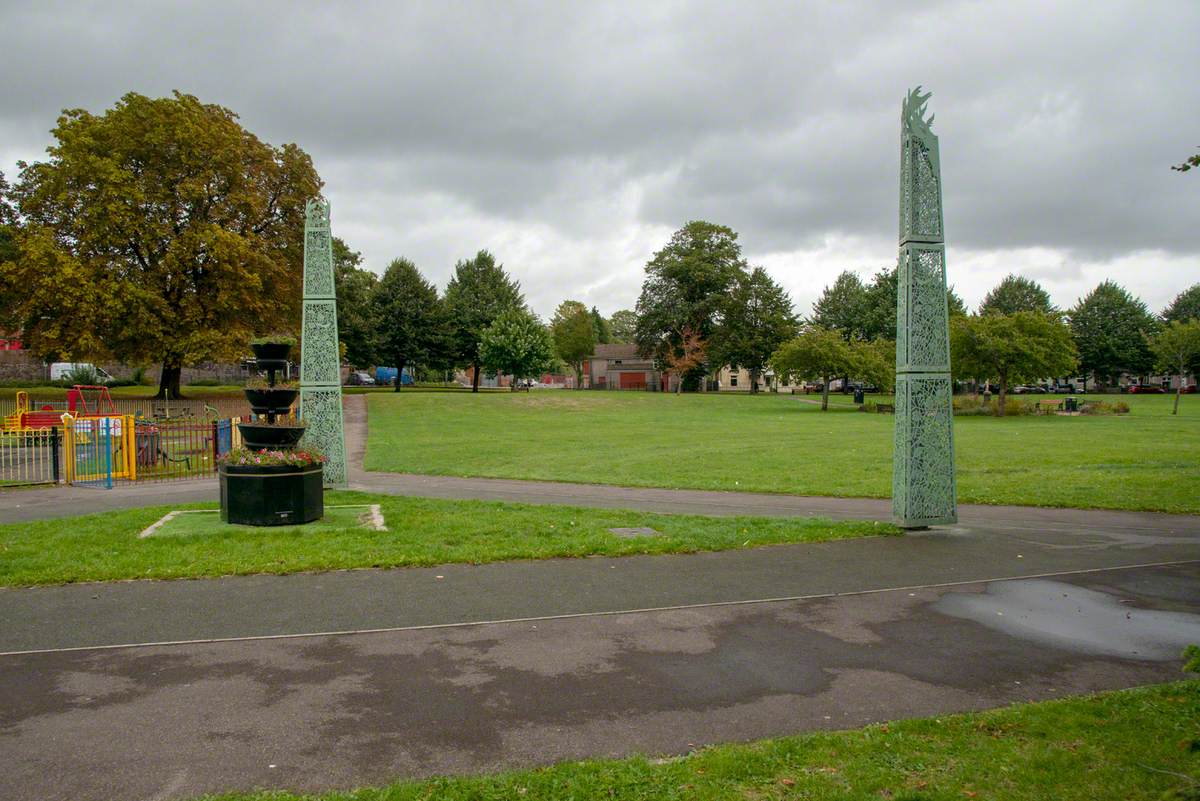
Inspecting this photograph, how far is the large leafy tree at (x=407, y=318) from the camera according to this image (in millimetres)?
70812

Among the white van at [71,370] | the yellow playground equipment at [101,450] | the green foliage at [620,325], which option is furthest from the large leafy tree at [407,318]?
the green foliage at [620,325]

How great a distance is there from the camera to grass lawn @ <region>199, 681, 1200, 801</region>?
3814 millimetres

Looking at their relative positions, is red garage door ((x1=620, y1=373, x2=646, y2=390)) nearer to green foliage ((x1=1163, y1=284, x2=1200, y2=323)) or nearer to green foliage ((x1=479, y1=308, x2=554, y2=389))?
green foliage ((x1=479, y1=308, x2=554, y2=389))

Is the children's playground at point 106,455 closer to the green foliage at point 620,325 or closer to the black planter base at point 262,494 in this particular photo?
the black planter base at point 262,494

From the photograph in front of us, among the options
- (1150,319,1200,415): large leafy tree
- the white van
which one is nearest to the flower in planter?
the white van

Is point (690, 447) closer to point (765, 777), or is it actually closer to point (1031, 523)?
point (1031, 523)

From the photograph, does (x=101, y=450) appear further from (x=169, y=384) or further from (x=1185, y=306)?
(x=1185, y=306)

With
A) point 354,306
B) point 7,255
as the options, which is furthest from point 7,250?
point 354,306

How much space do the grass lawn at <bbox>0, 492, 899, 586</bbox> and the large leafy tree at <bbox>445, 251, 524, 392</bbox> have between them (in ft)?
211

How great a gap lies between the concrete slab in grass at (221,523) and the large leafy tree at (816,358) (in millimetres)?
47297

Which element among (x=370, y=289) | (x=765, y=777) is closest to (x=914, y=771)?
(x=765, y=777)

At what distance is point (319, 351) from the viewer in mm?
15109

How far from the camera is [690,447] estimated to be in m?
26.7

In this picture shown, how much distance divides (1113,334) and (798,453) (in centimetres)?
8962
